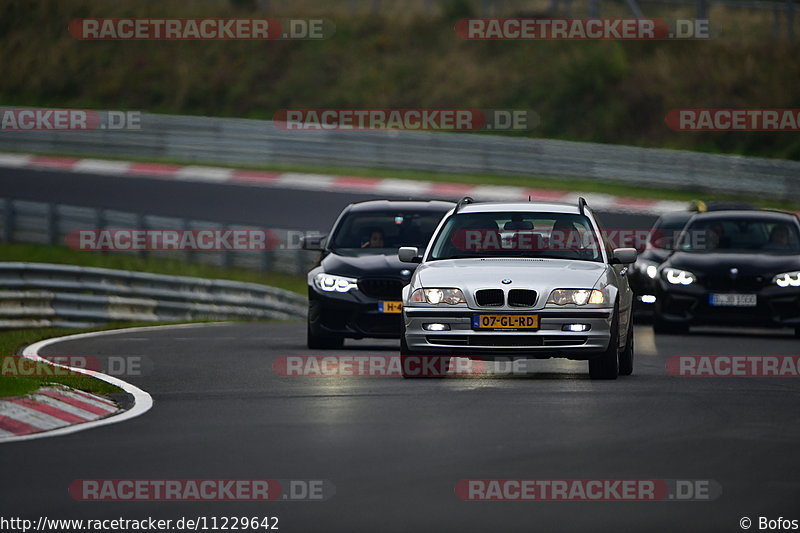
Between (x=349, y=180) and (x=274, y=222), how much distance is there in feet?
13.2

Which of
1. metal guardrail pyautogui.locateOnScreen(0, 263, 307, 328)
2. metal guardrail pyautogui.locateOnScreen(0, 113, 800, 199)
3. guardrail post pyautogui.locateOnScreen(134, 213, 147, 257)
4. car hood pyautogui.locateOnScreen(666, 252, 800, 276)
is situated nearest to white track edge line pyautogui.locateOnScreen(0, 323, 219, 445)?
metal guardrail pyautogui.locateOnScreen(0, 263, 307, 328)

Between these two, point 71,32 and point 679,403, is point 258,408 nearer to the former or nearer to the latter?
point 679,403

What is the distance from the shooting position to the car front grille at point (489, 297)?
44.1ft

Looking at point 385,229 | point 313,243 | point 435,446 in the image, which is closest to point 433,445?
point 435,446

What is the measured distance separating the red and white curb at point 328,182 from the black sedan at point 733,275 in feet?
46.4

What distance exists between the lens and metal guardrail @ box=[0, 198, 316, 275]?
100.0ft

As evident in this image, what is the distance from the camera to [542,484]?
27.5ft

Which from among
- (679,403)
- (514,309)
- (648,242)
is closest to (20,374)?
(514,309)

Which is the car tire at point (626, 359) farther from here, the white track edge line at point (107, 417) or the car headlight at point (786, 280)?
the car headlight at point (786, 280)

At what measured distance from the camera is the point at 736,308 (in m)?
19.4

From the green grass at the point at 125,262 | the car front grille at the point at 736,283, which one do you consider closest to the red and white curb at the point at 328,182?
the green grass at the point at 125,262

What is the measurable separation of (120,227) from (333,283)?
14245mm

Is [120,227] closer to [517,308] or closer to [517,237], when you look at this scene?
[517,237]

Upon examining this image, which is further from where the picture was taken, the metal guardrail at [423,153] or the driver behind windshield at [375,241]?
the metal guardrail at [423,153]
